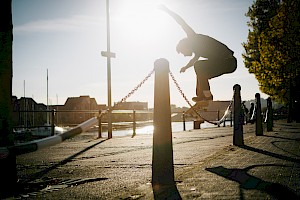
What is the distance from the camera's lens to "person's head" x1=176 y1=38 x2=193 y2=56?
23.4ft

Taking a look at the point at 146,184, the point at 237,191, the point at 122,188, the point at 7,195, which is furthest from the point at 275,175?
the point at 7,195

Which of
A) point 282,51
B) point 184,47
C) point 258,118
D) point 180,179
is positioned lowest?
point 180,179

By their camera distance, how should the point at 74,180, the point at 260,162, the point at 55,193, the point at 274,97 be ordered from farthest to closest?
the point at 274,97 → the point at 260,162 → the point at 74,180 → the point at 55,193

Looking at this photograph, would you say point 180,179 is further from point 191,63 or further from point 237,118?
point 237,118

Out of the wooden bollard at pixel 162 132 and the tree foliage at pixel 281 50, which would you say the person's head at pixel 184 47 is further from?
the tree foliage at pixel 281 50

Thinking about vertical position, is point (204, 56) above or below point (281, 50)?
below

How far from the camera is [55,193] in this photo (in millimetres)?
4102

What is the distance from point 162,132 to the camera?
14.3 ft

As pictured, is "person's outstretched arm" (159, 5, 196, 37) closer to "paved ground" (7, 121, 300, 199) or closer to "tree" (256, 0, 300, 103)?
"paved ground" (7, 121, 300, 199)

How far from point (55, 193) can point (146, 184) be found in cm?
106

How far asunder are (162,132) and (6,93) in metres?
2.10

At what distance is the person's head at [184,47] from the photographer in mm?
7135

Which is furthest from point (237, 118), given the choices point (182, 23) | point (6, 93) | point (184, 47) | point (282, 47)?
point (282, 47)

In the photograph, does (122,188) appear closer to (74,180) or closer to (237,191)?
(74,180)
